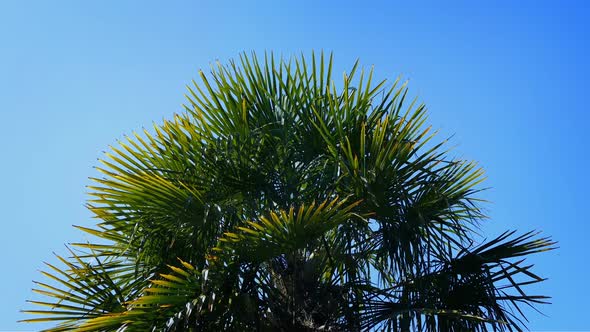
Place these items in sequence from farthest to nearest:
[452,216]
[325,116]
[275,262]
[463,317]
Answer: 1. [325,116]
2. [452,216]
3. [275,262]
4. [463,317]

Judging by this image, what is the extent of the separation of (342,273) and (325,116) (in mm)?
1434

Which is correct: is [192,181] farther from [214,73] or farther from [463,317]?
[463,317]

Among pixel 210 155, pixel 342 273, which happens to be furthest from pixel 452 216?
pixel 210 155

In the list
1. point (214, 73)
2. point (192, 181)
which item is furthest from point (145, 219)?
point (214, 73)

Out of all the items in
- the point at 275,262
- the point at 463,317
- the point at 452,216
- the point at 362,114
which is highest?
the point at 362,114

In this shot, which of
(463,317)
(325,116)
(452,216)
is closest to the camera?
(463,317)

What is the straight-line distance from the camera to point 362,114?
266 inches

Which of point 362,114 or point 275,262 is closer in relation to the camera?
point 275,262

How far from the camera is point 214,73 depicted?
23.0 ft

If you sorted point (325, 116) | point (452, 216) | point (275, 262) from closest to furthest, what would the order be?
point (275, 262), point (452, 216), point (325, 116)

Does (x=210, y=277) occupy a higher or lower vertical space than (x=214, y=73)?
lower

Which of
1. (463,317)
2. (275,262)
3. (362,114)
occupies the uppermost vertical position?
(362,114)

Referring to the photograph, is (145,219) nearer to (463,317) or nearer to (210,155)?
(210,155)

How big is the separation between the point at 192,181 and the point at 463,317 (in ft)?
7.80
